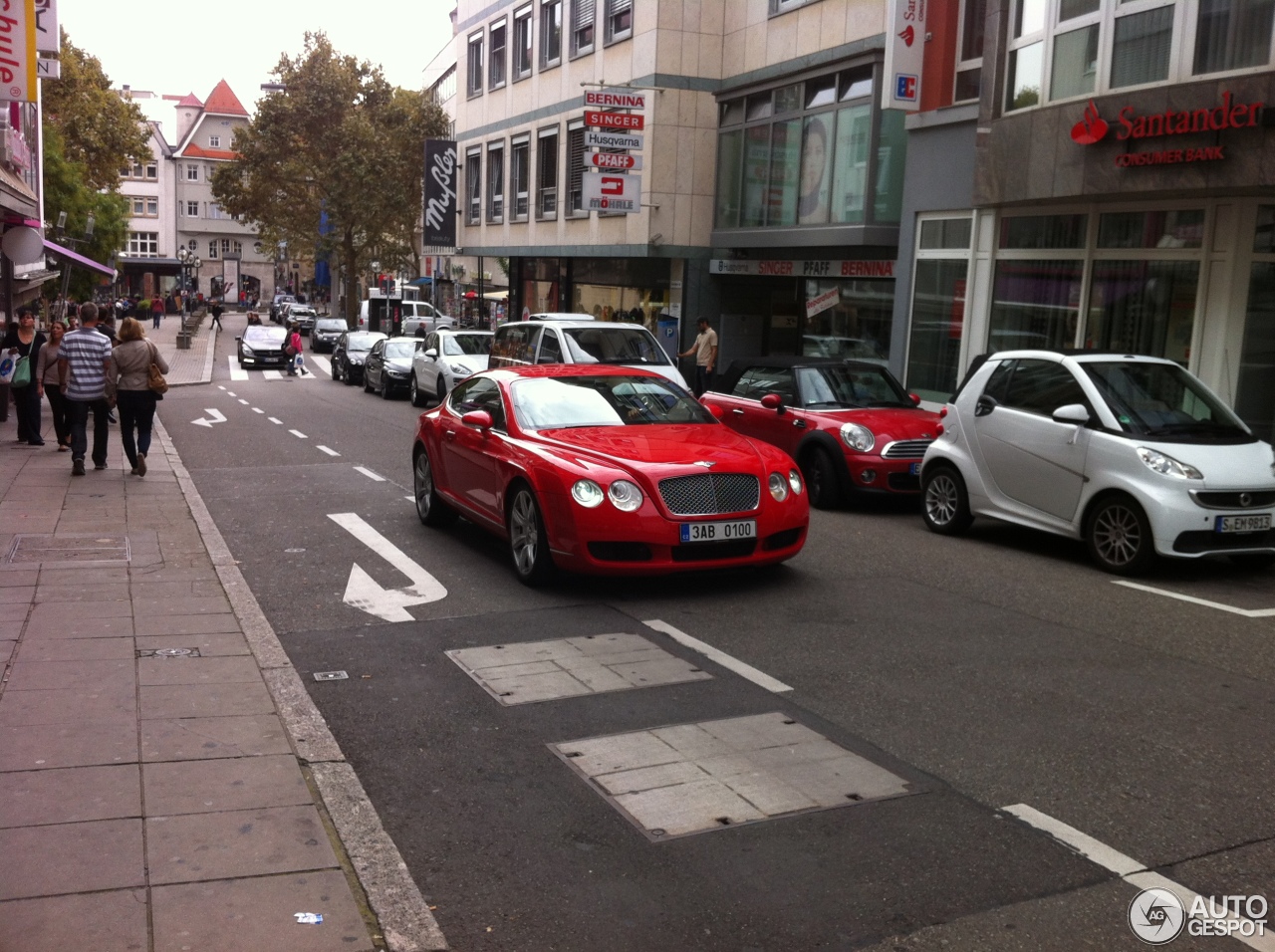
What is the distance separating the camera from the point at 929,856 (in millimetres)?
4383

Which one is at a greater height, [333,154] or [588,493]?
[333,154]

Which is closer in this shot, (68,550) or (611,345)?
(68,550)

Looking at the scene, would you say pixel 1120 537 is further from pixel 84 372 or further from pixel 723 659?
pixel 84 372

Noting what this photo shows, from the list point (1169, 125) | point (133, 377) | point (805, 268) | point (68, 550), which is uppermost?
point (1169, 125)

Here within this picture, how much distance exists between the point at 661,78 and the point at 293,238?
47.4 metres

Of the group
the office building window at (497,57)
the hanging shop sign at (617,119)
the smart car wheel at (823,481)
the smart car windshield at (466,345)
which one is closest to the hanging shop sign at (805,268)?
the hanging shop sign at (617,119)

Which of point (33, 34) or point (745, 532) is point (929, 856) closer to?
point (745, 532)

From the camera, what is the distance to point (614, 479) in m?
8.26

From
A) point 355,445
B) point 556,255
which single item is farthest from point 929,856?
point 556,255

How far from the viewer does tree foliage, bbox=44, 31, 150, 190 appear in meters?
47.6

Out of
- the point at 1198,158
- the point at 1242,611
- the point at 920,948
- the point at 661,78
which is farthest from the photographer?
the point at 661,78

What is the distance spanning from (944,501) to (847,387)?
2700mm

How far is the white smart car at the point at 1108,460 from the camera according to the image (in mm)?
9359

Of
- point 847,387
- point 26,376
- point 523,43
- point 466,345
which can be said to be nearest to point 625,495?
point 847,387
